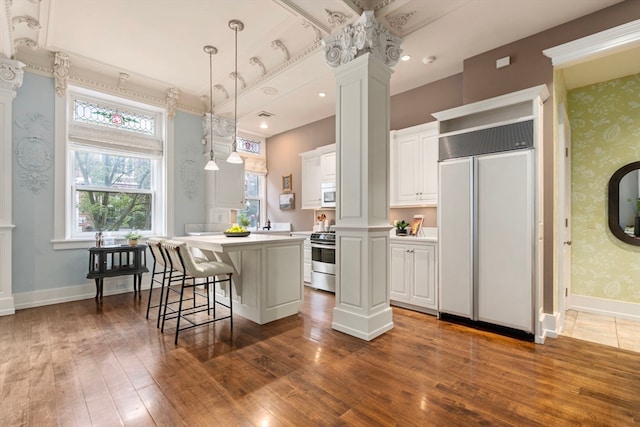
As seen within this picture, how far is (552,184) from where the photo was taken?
3.03 m

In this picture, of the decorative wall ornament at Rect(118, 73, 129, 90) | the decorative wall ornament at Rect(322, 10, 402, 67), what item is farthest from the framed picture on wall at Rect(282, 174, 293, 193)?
the decorative wall ornament at Rect(322, 10, 402, 67)

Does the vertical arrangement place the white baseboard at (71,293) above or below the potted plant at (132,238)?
below

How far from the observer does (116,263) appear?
4.44m

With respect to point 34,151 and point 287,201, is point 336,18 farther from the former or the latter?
point 34,151

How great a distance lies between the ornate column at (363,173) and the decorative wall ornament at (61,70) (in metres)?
3.58

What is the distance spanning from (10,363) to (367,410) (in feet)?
9.09

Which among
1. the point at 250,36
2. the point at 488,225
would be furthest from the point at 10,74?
the point at 488,225

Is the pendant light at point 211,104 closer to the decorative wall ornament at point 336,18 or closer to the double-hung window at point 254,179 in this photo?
the double-hung window at point 254,179

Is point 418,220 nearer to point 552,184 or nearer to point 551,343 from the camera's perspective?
point 552,184

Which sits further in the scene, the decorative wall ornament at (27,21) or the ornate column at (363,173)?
the decorative wall ornament at (27,21)

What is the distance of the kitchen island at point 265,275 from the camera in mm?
3283

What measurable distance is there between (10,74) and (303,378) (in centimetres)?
486

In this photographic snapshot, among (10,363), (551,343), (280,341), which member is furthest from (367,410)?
(10,363)

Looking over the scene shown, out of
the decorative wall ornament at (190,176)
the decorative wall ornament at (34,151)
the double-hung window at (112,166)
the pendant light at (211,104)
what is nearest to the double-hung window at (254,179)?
the pendant light at (211,104)
